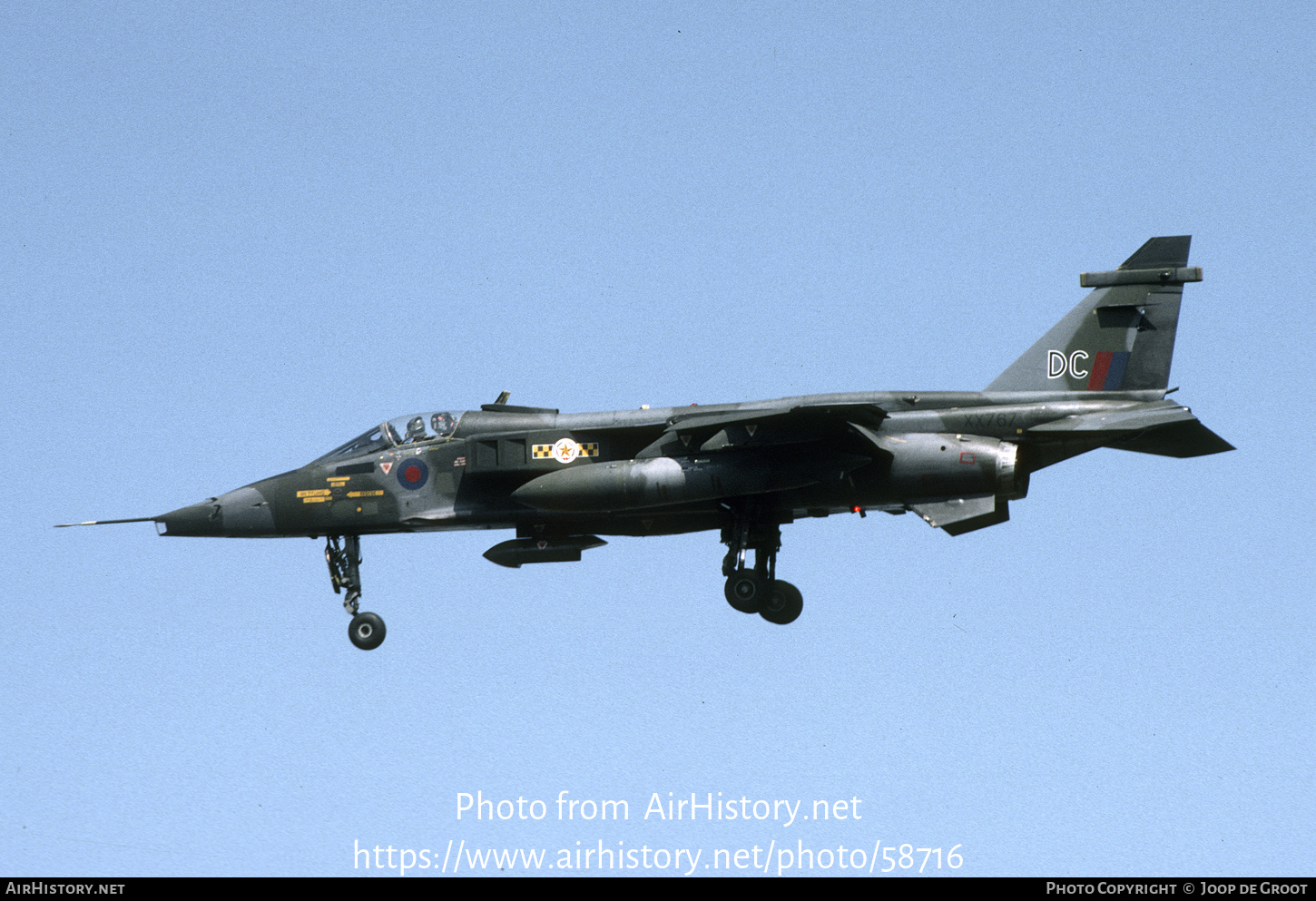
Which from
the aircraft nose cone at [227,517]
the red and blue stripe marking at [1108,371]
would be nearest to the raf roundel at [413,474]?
the aircraft nose cone at [227,517]

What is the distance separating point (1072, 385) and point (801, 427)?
4.19 metres

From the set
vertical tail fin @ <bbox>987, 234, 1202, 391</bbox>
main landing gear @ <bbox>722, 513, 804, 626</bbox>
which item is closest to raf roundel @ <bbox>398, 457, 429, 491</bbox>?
main landing gear @ <bbox>722, 513, 804, 626</bbox>

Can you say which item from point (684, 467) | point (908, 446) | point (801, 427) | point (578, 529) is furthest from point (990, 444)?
point (578, 529)

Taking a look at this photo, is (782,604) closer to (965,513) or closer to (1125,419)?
(965,513)

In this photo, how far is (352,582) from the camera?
2642cm

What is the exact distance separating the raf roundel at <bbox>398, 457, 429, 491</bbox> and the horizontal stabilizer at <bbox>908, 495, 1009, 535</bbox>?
7.02 m

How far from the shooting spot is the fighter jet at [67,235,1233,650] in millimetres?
23953

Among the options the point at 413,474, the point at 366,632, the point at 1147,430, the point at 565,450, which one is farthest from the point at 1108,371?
the point at 366,632

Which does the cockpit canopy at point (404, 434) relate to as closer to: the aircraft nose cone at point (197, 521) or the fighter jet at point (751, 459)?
the fighter jet at point (751, 459)

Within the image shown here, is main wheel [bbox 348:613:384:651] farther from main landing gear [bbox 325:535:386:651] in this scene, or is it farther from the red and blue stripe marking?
the red and blue stripe marking

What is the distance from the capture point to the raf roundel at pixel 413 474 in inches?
1016

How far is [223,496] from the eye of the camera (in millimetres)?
26625

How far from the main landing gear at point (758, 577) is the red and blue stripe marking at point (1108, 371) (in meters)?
Answer: 4.91
